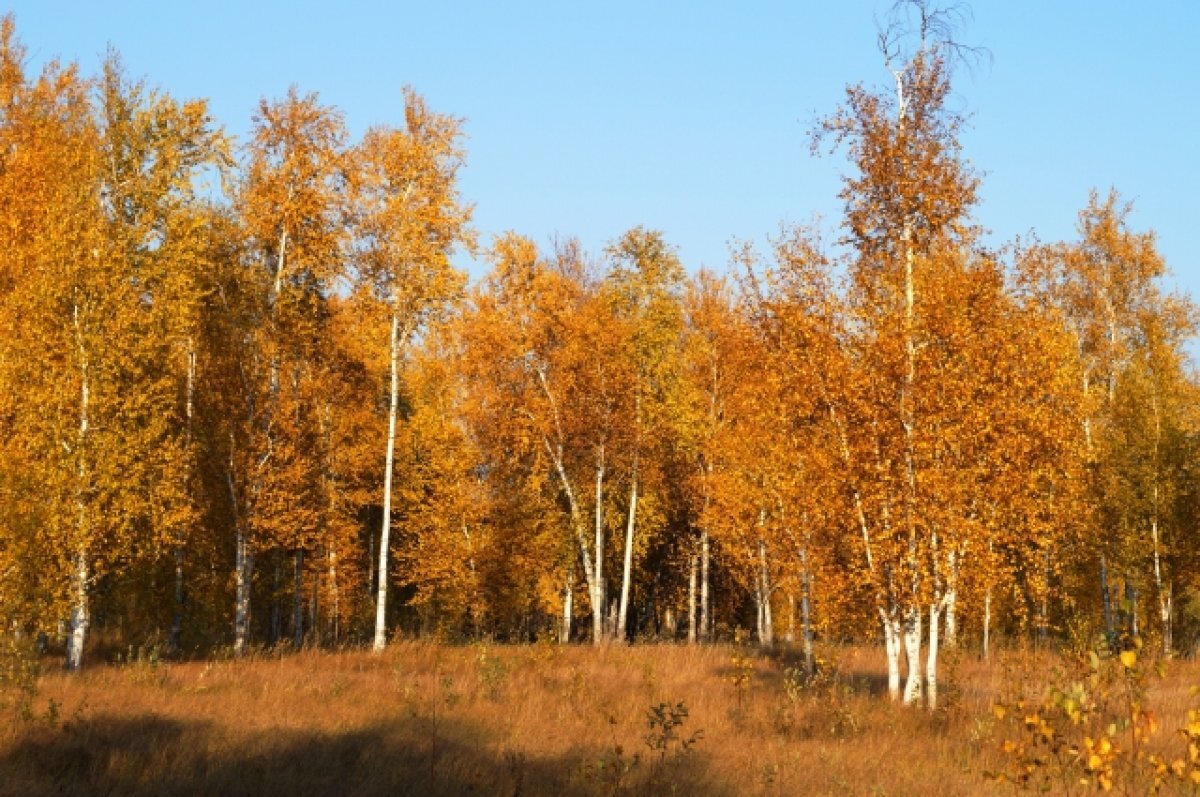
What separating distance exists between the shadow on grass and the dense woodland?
17.9 ft

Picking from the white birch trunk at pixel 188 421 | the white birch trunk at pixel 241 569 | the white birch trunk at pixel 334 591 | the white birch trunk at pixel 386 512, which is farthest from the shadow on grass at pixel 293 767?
the white birch trunk at pixel 334 591

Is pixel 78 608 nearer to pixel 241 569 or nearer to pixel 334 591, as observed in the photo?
pixel 241 569

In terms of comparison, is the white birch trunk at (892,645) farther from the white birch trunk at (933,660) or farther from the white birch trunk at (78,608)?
the white birch trunk at (78,608)

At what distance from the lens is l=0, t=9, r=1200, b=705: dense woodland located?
1664cm

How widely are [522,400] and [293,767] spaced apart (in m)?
21.0

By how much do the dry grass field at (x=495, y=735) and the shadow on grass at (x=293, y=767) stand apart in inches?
1.2

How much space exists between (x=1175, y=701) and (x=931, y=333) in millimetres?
7061

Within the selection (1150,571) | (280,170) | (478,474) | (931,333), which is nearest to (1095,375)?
(1150,571)

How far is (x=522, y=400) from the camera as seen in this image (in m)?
31.8

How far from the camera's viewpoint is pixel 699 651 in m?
25.3

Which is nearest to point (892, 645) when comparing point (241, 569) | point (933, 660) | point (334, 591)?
point (933, 660)

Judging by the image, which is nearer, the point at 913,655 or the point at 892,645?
the point at 913,655

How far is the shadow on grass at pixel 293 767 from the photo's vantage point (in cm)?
1035

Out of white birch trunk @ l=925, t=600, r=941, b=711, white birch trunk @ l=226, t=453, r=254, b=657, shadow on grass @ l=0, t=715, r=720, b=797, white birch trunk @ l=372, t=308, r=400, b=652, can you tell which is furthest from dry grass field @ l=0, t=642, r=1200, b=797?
white birch trunk @ l=226, t=453, r=254, b=657
